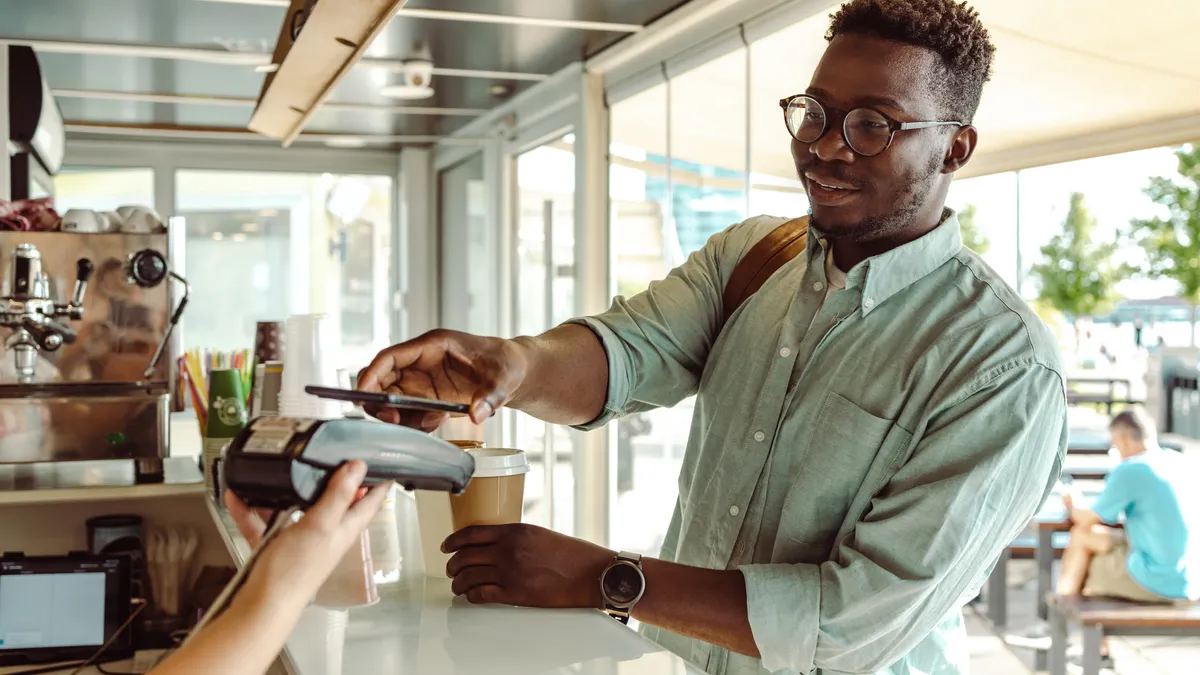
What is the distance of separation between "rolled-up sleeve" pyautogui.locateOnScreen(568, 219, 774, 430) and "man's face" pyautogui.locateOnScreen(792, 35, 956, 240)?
0.28m

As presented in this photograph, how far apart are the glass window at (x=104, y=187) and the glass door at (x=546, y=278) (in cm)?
260

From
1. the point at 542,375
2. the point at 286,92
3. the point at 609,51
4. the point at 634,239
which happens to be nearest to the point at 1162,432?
the point at 634,239

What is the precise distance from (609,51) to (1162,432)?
4.25 meters

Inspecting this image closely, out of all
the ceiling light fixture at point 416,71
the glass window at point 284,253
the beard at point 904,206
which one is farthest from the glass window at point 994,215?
the glass window at point 284,253

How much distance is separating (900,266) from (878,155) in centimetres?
13

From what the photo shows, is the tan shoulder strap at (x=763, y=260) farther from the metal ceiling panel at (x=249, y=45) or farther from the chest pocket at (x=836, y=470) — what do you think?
the metal ceiling panel at (x=249, y=45)

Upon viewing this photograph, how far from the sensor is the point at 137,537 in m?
2.25

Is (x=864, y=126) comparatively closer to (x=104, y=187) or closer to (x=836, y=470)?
(x=836, y=470)

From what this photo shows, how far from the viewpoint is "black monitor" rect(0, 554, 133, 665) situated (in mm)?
1982

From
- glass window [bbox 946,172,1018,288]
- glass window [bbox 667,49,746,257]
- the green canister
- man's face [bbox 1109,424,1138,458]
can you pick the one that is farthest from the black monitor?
man's face [bbox 1109,424,1138,458]

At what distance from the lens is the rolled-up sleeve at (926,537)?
101cm

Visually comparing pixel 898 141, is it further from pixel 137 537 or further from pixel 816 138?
pixel 137 537

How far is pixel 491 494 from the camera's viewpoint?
1.17 m

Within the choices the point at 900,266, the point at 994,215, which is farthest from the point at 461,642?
the point at 994,215
